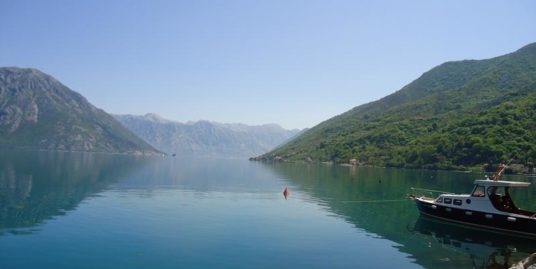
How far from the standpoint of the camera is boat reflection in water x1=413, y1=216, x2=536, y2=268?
→ 120ft

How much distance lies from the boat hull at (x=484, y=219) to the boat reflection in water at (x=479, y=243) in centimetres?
67

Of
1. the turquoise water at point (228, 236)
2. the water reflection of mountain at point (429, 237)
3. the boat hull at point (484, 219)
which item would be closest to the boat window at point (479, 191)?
the boat hull at point (484, 219)

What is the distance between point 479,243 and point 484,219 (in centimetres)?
710

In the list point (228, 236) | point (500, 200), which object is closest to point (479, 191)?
point (500, 200)

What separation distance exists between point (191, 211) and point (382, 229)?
25.1m

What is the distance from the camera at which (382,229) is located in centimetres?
4850

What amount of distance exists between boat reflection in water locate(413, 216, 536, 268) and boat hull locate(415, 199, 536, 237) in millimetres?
672

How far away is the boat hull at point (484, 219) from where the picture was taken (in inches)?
1781

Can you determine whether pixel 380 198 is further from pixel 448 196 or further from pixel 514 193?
pixel 514 193

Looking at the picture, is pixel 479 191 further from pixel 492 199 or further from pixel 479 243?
pixel 479 243

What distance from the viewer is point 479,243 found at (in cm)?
4322

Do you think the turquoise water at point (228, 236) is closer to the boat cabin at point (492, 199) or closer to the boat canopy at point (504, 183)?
the boat cabin at point (492, 199)

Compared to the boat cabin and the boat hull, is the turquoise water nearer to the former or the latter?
the boat hull

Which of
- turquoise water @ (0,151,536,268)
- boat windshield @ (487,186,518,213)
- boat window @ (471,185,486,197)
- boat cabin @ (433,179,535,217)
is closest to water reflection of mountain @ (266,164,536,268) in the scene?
turquoise water @ (0,151,536,268)
